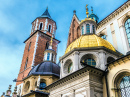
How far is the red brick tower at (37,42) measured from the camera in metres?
26.3

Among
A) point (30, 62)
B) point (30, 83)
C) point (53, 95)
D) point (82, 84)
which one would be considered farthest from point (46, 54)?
point (82, 84)

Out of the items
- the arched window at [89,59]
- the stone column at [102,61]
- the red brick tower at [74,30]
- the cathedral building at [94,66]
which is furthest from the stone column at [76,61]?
the red brick tower at [74,30]

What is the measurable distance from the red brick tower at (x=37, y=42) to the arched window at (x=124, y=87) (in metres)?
17.6

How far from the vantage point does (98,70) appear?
1077cm

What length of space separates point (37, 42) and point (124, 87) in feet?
68.0

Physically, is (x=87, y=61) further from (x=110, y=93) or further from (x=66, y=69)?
(x=110, y=93)

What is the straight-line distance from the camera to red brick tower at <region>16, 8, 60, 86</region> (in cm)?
2628

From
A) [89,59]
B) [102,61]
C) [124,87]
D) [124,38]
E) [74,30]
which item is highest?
[74,30]

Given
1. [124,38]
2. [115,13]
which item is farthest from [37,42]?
[124,38]

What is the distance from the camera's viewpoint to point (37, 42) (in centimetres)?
2823

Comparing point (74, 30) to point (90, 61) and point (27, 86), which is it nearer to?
point (27, 86)

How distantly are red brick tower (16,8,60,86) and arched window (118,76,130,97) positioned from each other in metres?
17.6

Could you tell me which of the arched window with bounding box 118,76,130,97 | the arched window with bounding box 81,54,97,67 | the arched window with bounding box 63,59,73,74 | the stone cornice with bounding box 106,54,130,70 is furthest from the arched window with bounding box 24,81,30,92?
the arched window with bounding box 118,76,130,97

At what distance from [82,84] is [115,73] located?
2282 millimetres
